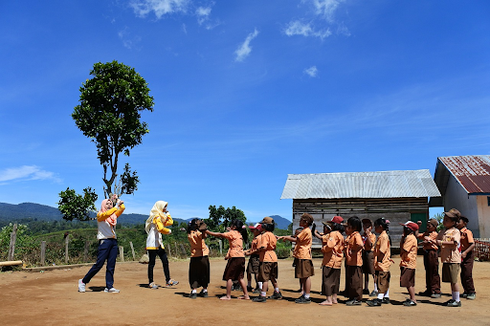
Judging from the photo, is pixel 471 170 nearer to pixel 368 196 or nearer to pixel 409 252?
pixel 368 196

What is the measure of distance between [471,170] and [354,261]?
1736cm

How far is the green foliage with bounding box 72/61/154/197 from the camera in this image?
64.8 feet

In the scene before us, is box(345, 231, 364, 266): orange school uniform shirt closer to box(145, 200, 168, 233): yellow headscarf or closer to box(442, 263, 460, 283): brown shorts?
box(442, 263, 460, 283): brown shorts

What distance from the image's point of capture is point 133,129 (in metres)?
20.6

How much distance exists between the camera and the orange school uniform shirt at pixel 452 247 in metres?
7.19

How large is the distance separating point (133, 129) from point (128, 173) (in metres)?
2.33

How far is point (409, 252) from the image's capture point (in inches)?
289

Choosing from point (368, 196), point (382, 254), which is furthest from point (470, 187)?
point (382, 254)

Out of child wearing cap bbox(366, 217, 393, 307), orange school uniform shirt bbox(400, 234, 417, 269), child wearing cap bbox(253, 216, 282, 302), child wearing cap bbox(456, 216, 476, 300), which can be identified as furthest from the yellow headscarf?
child wearing cap bbox(456, 216, 476, 300)

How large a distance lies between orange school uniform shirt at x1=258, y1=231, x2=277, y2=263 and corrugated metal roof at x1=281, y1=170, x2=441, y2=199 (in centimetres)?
1492

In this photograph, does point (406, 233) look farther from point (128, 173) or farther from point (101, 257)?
point (128, 173)

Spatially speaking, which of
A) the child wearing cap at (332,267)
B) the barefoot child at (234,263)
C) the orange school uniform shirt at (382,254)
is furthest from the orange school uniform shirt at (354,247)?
the barefoot child at (234,263)

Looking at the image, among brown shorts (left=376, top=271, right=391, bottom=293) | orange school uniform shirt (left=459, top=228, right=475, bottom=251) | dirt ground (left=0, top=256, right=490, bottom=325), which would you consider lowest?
dirt ground (left=0, top=256, right=490, bottom=325)

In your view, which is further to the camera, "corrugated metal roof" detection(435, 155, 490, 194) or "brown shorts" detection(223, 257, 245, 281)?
"corrugated metal roof" detection(435, 155, 490, 194)
